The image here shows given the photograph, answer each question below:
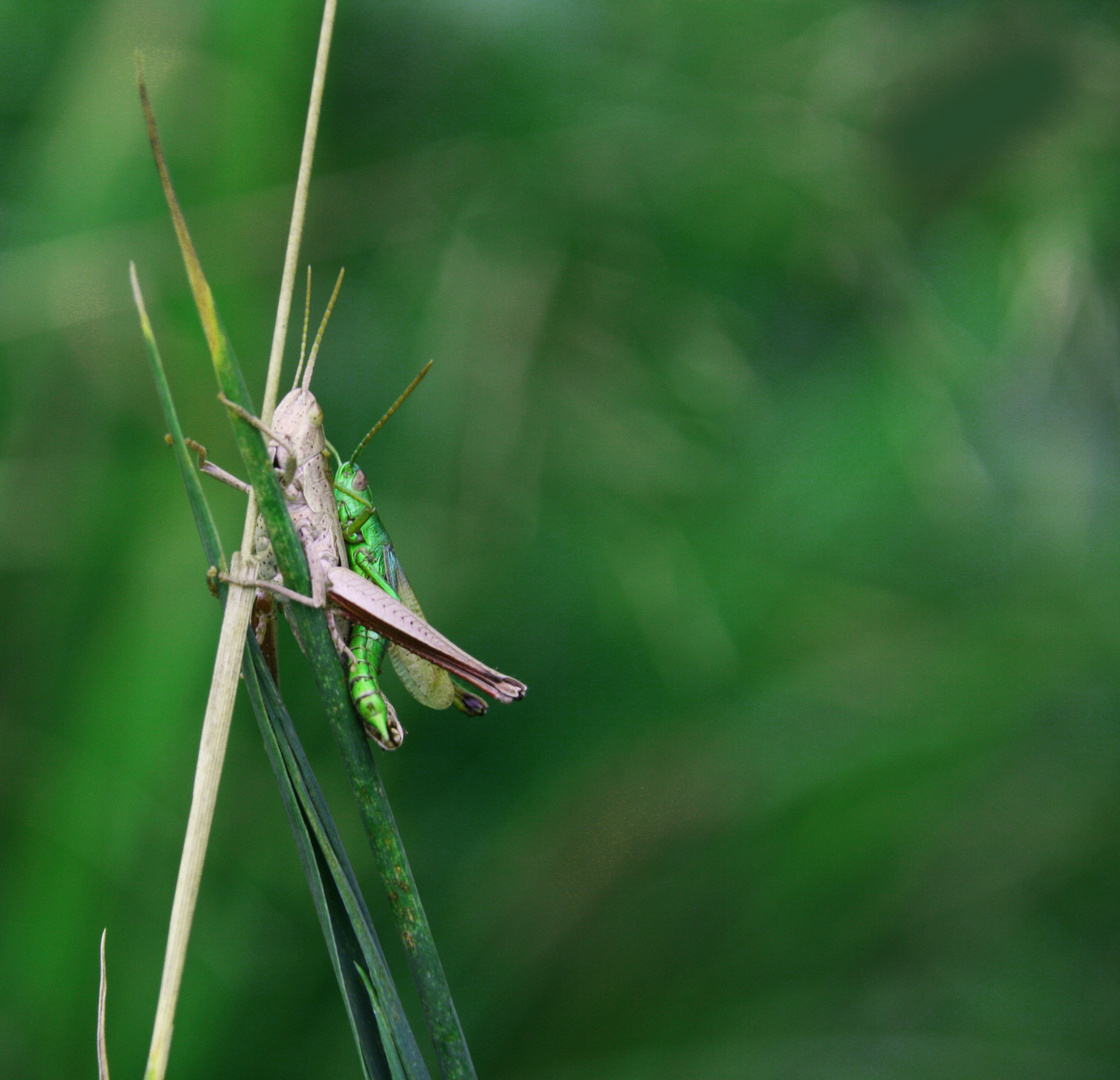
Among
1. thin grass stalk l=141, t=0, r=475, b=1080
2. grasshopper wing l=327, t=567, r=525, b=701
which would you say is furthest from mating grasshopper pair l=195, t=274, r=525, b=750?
thin grass stalk l=141, t=0, r=475, b=1080

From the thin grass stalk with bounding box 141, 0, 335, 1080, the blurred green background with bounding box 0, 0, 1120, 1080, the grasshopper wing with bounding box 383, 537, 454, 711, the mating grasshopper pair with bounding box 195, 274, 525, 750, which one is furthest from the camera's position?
the blurred green background with bounding box 0, 0, 1120, 1080

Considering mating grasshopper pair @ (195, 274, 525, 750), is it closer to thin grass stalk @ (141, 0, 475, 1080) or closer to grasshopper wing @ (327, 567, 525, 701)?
grasshopper wing @ (327, 567, 525, 701)

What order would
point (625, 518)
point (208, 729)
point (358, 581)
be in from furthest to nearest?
point (625, 518) → point (358, 581) → point (208, 729)

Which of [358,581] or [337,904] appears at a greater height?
[358,581]

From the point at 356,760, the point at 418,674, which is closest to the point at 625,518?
the point at 418,674

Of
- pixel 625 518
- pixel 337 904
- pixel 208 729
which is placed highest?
pixel 625 518

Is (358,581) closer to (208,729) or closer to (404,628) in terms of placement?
(404,628)

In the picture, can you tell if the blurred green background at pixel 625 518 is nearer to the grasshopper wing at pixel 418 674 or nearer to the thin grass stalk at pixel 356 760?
the grasshopper wing at pixel 418 674

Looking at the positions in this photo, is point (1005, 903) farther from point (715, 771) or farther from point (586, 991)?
point (586, 991)
